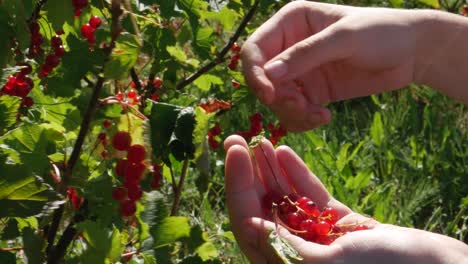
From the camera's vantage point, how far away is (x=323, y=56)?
1.62 m

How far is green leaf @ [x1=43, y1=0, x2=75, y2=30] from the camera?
1.37 m

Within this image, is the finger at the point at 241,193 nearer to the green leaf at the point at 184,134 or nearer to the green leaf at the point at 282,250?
the green leaf at the point at 282,250

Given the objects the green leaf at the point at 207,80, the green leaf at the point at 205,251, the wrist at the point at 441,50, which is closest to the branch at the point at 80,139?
the green leaf at the point at 205,251

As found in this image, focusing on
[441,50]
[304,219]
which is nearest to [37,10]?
[304,219]

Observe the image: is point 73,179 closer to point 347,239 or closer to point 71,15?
point 71,15

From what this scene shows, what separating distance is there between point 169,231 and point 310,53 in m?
0.64

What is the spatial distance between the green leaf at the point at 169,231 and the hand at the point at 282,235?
376mm

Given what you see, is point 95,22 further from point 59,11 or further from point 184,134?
→ point 184,134

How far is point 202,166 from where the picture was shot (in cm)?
116

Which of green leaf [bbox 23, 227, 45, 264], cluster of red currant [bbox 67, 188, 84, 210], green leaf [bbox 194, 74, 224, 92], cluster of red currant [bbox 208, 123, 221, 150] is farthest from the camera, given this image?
green leaf [bbox 194, 74, 224, 92]

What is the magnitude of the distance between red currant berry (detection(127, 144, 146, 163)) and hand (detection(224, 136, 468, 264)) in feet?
1.30

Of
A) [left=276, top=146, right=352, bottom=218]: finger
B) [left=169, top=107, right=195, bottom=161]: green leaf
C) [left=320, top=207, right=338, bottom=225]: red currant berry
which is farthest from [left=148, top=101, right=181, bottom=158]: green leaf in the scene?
[left=276, top=146, right=352, bottom=218]: finger

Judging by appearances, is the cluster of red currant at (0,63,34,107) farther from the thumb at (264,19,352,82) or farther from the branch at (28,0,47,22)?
the thumb at (264,19,352,82)

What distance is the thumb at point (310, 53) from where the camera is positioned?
5.08 ft
